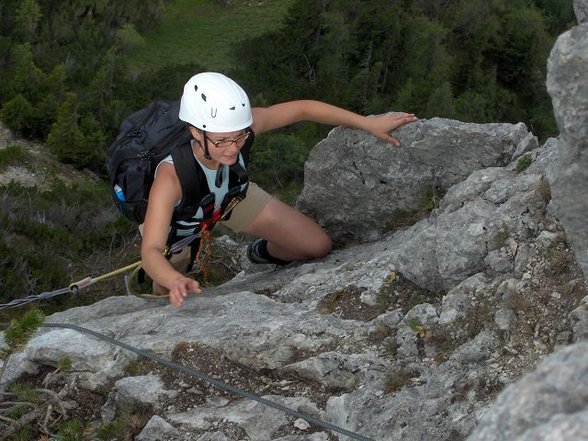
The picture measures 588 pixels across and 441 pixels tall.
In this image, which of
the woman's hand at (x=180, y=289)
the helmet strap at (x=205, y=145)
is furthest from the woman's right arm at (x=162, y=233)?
the helmet strap at (x=205, y=145)

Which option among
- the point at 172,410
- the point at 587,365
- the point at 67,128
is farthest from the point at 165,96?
the point at 587,365

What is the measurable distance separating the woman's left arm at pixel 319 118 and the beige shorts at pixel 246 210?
529 millimetres

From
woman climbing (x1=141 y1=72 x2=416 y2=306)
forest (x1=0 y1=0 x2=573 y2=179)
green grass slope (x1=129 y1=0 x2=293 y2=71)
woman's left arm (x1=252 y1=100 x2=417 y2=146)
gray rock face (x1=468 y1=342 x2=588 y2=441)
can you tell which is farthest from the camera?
green grass slope (x1=129 y1=0 x2=293 y2=71)

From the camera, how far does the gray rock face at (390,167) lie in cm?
607

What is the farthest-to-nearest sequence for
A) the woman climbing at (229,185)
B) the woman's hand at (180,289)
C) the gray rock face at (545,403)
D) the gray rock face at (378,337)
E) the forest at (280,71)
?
the forest at (280,71) < the woman climbing at (229,185) < the woman's hand at (180,289) < the gray rock face at (378,337) < the gray rock face at (545,403)

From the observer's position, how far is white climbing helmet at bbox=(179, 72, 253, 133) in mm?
5059

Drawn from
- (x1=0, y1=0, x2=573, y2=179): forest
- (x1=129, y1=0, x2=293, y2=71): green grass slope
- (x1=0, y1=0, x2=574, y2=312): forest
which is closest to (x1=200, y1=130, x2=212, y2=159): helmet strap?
(x1=0, y1=0, x2=574, y2=312): forest

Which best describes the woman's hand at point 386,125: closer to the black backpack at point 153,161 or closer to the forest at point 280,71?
the black backpack at point 153,161

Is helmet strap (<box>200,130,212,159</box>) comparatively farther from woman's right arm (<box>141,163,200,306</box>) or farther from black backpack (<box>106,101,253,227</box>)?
woman's right arm (<box>141,163,200,306</box>)

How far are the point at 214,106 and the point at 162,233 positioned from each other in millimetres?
836

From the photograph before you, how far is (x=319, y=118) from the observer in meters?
5.92

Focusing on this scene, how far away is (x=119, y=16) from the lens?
3331 cm

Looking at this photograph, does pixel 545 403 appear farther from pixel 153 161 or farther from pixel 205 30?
pixel 205 30

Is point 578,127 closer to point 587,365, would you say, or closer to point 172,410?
point 587,365
